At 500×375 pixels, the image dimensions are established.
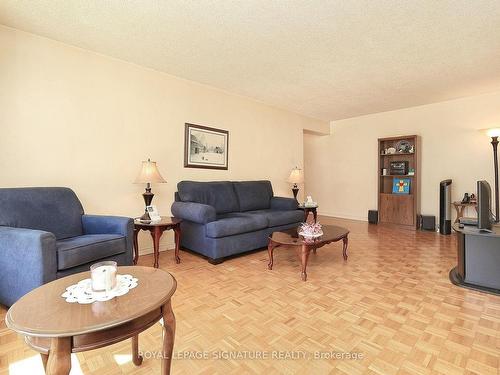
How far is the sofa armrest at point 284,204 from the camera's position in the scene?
425cm

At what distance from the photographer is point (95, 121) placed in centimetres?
307

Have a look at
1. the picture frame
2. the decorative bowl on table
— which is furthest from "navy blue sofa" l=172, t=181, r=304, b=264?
the picture frame

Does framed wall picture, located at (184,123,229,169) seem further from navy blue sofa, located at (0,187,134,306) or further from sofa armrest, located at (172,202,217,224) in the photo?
navy blue sofa, located at (0,187,134,306)

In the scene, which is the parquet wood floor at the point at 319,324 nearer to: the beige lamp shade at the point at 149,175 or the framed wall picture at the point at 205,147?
the beige lamp shade at the point at 149,175

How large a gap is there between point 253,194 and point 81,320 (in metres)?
3.43

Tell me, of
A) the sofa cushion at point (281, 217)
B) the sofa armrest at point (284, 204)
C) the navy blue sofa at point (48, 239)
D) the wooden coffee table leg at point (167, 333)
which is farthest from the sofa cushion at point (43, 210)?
the sofa armrest at point (284, 204)

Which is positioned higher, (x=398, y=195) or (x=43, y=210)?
(x=398, y=195)

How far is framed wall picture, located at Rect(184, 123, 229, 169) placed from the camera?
390cm

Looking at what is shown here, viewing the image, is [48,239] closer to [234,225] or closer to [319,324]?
[234,225]

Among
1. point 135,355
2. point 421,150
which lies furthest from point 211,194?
point 421,150

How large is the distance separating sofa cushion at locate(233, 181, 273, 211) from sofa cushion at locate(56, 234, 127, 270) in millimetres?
2006

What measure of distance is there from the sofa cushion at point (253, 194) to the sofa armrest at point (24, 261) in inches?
100

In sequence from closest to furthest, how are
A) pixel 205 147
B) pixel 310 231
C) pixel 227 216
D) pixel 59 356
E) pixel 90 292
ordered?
pixel 59 356
pixel 90 292
pixel 310 231
pixel 227 216
pixel 205 147

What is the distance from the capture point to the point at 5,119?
2510 mm
